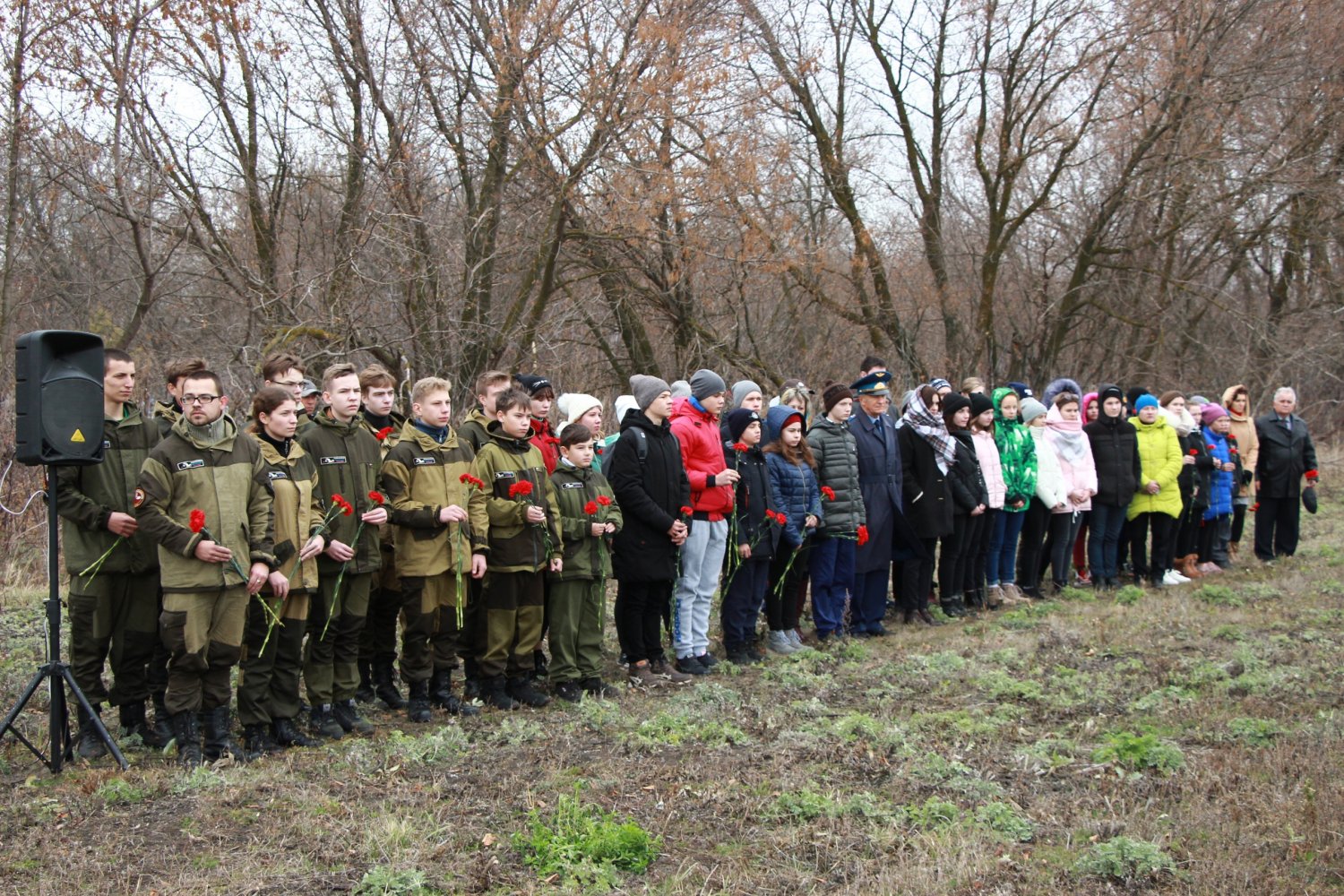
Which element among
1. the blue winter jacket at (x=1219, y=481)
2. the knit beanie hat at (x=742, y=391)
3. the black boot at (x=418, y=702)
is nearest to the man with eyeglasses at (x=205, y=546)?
the black boot at (x=418, y=702)

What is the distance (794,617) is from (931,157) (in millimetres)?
16059

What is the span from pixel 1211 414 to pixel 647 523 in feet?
24.7

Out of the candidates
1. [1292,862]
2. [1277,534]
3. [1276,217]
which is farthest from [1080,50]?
[1292,862]

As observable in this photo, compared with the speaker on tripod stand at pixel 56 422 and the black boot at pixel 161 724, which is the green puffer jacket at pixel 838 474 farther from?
the speaker on tripod stand at pixel 56 422

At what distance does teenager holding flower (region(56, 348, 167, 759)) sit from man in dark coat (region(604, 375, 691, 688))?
115 inches

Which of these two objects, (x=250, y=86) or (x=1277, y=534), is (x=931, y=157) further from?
(x=250, y=86)

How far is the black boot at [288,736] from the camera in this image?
6.29 m

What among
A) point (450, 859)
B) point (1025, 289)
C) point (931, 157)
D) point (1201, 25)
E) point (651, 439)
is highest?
point (1201, 25)

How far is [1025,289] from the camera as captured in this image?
24625 mm

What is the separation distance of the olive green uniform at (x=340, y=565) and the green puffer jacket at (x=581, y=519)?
124cm

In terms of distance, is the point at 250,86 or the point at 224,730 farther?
the point at 250,86

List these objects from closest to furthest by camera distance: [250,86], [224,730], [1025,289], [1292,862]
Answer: [1292,862] < [224,730] < [250,86] < [1025,289]

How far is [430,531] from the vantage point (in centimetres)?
673

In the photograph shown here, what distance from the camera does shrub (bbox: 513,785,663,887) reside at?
179 inches
